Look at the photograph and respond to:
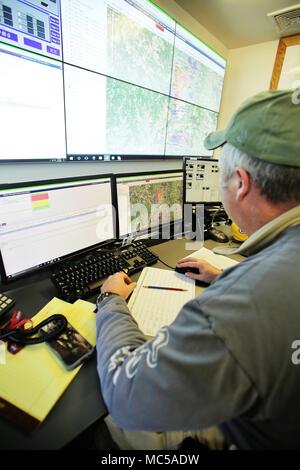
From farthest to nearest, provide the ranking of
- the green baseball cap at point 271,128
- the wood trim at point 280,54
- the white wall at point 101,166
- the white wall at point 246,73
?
the white wall at point 246,73, the wood trim at point 280,54, the white wall at point 101,166, the green baseball cap at point 271,128

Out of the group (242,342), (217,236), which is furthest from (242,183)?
(217,236)

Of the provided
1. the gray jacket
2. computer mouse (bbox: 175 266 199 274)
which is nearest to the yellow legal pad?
the gray jacket

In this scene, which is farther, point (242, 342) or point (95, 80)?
point (95, 80)

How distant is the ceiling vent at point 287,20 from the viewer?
1.86 m

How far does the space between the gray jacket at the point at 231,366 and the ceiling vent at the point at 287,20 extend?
2.39 m

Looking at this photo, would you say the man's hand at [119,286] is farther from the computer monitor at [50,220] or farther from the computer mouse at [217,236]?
the computer mouse at [217,236]

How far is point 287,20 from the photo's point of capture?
79.7 inches

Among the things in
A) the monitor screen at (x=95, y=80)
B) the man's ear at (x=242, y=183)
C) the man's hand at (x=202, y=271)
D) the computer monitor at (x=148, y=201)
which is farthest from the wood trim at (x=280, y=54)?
the man's ear at (x=242, y=183)

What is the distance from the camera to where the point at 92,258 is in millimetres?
982

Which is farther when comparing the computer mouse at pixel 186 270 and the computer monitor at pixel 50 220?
the computer mouse at pixel 186 270

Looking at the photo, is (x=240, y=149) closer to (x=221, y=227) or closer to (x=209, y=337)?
(x=209, y=337)

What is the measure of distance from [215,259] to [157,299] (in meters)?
0.47

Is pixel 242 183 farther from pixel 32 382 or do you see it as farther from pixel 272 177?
pixel 32 382

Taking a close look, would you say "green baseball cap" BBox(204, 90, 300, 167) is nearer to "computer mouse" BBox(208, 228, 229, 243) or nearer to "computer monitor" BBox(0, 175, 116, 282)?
"computer monitor" BBox(0, 175, 116, 282)
